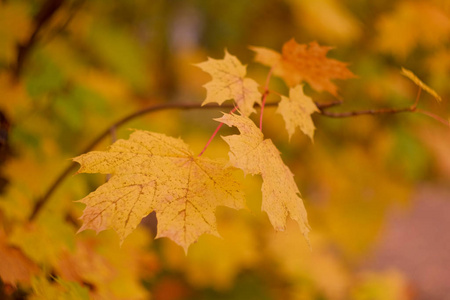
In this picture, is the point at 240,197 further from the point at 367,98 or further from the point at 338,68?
the point at 367,98

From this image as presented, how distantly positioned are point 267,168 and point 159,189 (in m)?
0.23

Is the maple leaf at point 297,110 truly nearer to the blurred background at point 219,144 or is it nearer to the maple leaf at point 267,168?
the maple leaf at point 267,168

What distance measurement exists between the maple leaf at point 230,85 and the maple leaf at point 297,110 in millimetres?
74

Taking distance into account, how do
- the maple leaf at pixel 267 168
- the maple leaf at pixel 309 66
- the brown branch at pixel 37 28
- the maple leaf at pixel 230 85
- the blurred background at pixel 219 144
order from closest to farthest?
1. the maple leaf at pixel 267 168
2. the maple leaf at pixel 230 85
3. the maple leaf at pixel 309 66
4. the blurred background at pixel 219 144
5. the brown branch at pixel 37 28

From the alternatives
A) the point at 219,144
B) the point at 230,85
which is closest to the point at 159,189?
the point at 230,85

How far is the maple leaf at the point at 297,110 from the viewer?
105cm

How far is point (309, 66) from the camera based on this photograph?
4.11ft

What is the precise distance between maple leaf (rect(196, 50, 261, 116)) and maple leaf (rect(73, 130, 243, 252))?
0.63 ft

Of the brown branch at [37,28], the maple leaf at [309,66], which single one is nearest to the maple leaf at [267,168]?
the maple leaf at [309,66]

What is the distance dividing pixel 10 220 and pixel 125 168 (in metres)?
0.75

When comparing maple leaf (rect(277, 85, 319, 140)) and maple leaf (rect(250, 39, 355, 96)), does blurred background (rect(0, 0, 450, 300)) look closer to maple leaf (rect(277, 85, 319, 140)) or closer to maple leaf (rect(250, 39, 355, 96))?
maple leaf (rect(250, 39, 355, 96))

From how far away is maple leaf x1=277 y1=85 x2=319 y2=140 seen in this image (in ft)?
3.44

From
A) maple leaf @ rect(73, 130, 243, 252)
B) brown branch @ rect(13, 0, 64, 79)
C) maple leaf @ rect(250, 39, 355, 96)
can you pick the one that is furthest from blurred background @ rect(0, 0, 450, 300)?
maple leaf @ rect(73, 130, 243, 252)

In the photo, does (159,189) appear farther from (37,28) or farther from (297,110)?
(37,28)
